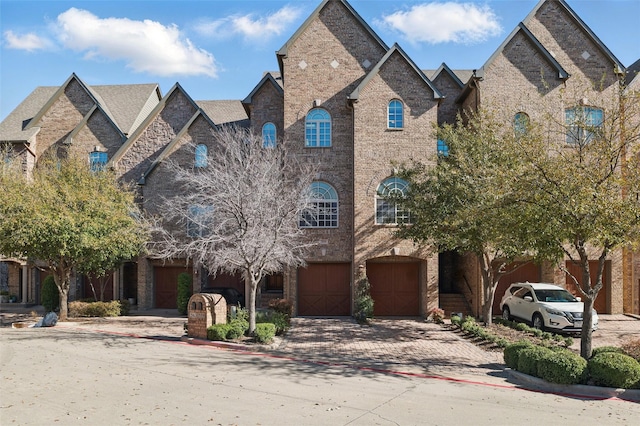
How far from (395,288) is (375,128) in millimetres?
7380

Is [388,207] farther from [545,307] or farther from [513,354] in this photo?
[513,354]

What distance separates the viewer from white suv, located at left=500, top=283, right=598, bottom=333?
710 inches

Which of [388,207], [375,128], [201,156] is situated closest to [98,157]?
[201,156]

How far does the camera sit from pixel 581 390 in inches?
427

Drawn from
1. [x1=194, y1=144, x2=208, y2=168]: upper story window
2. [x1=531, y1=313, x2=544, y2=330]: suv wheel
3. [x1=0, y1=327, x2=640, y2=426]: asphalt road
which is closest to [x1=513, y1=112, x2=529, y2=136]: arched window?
[x1=0, y1=327, x2=640, y2=426]: asphalt road

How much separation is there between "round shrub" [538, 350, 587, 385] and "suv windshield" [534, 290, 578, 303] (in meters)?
8.52

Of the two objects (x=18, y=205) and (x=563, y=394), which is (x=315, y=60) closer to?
(x=18, y=205)

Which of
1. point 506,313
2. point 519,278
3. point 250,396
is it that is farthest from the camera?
point 519,278

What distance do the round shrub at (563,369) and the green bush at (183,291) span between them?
17254 millimetres

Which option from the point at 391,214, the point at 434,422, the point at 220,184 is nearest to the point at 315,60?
the point at 391,214

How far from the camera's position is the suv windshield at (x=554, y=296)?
1936 centimetres

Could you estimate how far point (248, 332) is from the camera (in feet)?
55.4

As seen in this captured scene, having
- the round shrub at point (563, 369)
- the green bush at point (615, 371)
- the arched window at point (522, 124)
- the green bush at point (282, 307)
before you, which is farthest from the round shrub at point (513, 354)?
→ the green bush at point (282, 307)

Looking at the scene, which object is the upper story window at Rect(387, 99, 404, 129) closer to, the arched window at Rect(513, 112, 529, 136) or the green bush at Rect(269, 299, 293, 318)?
the arched window at Rect(513, 112, 529, 136)
